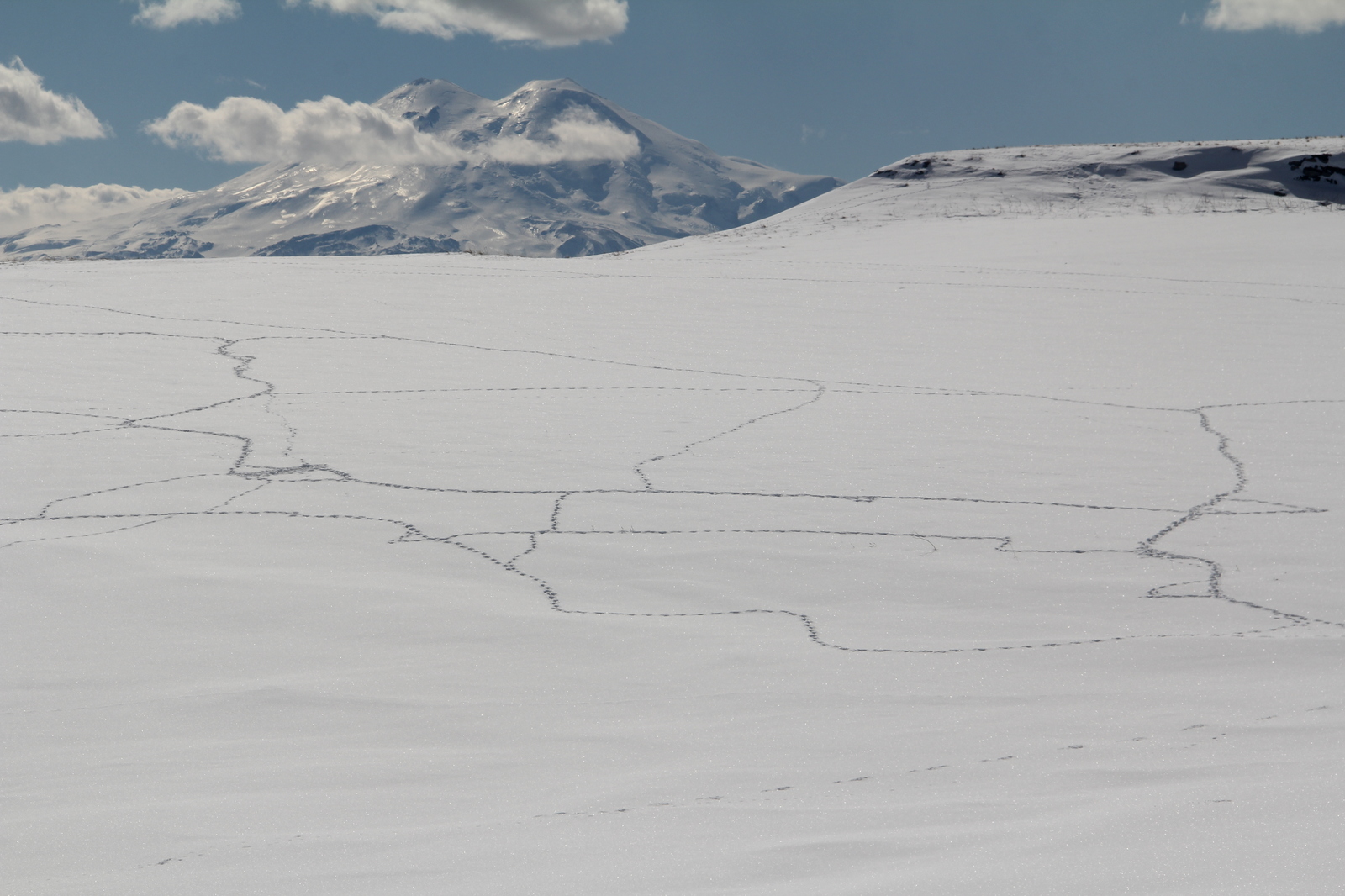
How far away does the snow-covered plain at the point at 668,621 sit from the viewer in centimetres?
184

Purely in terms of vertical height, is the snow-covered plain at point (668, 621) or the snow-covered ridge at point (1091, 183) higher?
the snow-covered ridge at point (1091, 183)

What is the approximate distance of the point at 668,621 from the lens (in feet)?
9.48

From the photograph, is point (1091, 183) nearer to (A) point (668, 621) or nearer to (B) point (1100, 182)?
(B) point (1100, 182)

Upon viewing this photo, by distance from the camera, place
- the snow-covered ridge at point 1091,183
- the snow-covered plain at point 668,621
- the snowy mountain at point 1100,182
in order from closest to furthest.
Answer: the snow-covered plain at point 668,621 → the snow-covered ridge at point 1091,183 → the snowy mountain at point 1100,182

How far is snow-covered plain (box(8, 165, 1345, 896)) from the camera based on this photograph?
1.84m

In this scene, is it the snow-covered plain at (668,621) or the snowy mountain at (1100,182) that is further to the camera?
the snowy mountain at (1100,182)

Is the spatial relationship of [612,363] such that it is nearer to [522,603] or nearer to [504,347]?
[504,347]

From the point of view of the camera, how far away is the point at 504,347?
6816 mm

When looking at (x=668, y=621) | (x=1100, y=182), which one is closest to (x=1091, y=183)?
(x=1100, y=182)

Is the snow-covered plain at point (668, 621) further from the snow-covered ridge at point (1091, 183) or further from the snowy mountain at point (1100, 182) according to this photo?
the snowy mountain at point (1100, 182)

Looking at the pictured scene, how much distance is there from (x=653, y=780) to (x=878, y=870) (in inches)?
20.9

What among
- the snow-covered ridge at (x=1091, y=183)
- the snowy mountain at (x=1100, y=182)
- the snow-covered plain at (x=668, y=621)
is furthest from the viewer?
the snowy mountain at (x=1100, y=182)

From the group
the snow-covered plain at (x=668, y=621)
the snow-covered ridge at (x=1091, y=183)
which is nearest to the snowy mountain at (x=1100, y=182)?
the snow-covered ridge at (x=1091, y=183)

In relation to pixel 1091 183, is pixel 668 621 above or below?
below
